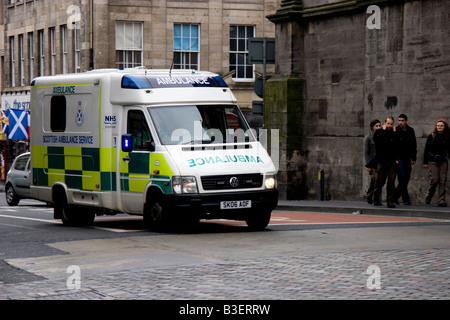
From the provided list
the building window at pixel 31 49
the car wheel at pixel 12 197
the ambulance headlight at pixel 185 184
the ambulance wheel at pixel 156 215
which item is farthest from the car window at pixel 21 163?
the building window at pixel 31 49

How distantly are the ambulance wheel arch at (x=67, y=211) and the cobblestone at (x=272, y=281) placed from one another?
6654 millimetres

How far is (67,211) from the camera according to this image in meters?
17.6

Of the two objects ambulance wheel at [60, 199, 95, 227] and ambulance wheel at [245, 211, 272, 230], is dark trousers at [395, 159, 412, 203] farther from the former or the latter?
ambulance wheel at [60, 199, 95, 227]

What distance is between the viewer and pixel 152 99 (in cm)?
1565

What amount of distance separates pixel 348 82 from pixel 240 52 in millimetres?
18532

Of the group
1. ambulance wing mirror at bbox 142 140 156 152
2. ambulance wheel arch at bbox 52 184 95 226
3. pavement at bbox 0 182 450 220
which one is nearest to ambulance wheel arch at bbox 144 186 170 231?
ambulance wing mirror at bbox 142 140 156 152

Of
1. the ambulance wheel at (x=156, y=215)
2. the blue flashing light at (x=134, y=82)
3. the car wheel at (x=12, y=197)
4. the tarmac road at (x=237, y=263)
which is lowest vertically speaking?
the car wheel at (x=12, y=197)

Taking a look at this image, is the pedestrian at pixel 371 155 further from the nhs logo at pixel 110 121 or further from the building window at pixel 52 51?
the building window at pixel 52 51

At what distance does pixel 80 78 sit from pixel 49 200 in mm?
2569

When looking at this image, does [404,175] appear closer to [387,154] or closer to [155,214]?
[387,154]

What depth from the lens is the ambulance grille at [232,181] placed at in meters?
14.8

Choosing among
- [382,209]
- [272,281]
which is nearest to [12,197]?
[382,209]
